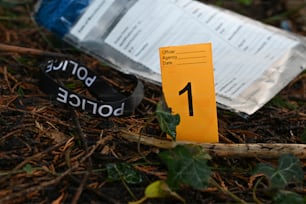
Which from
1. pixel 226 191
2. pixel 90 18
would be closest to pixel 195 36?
pixel 90 18

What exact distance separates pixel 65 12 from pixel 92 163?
78 cm

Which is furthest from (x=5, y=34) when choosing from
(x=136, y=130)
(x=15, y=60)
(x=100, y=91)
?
(x=136, y=130)

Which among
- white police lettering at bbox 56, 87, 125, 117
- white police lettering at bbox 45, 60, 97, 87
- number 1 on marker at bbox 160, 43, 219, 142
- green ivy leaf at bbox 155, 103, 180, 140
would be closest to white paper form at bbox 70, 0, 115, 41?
white police lettering at bbox 45, 60, 97, 87

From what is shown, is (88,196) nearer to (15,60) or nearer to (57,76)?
(57,76)

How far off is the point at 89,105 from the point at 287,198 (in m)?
0.58

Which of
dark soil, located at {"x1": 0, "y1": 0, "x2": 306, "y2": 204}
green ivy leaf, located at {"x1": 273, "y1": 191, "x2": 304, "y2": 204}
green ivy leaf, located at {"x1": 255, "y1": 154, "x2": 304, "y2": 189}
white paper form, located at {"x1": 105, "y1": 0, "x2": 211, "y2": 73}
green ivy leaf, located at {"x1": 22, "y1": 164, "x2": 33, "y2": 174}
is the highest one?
white paper form, located at {"x1": 105, "y1": 0, "x2": 211, "y2": 73}

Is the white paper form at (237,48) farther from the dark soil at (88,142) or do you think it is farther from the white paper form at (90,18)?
the white paper form at (90,18)

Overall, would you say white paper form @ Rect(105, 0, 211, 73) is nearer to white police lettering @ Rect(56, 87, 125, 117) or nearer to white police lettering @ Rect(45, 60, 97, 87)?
white police lettering @ Rect(45, 60, 97, 87)

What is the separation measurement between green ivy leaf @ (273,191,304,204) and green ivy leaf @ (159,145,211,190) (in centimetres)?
15

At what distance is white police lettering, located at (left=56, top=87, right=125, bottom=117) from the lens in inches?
53.4

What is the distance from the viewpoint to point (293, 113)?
1.53m

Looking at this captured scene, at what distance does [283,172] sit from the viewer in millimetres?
1065

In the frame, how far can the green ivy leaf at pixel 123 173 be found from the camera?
1.11m

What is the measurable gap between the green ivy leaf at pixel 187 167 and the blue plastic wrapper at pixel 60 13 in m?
0.85
